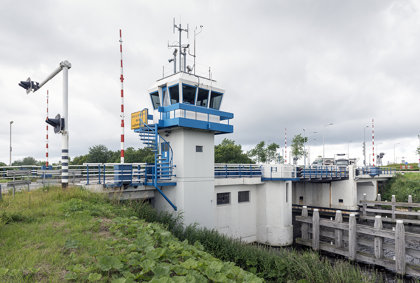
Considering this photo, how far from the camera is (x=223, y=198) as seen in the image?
1784 cm

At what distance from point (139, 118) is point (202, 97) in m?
4.05

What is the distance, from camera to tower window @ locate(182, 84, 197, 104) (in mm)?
15477

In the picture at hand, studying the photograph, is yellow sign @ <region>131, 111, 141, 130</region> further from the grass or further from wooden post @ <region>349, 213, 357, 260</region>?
wooden post @ <region>349, 213, 357, 260</region>

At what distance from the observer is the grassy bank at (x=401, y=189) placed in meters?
29.8

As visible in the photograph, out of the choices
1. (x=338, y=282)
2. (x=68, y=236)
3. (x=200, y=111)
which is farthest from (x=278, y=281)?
(x=200, y=111)

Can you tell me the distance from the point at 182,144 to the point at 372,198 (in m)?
28.5

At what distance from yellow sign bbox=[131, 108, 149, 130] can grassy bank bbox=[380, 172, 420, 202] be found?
3022 cm

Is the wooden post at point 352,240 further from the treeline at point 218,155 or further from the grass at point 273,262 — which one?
the treeline at point 218,155

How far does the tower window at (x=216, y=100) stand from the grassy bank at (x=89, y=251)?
375 inches

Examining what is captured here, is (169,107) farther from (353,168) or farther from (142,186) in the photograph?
(353,168)

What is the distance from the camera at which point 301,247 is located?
18969 millimetres

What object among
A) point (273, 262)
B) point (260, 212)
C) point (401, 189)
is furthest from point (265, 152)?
point (273, 262)

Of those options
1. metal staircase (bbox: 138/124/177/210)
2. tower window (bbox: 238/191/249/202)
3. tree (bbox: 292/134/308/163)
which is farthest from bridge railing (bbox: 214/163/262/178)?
tree (bbox: 292/134/308/163)

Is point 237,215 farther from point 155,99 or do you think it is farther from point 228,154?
point 228,154
